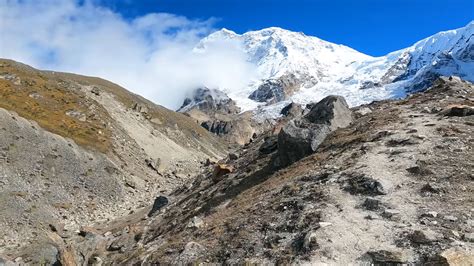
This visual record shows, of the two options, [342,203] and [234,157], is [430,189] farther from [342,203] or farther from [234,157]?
[234,157]

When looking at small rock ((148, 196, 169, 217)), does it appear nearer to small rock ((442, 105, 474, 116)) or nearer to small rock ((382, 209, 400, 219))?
small rock ((442, 105, 474, 116))

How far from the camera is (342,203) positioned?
19469 millimetres

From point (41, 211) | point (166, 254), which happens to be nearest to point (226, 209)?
point (166, 254)

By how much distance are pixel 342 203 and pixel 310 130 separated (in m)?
10.00

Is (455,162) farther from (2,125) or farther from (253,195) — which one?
(2,125)

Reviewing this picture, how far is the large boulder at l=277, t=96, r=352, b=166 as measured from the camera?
28500 millimetres

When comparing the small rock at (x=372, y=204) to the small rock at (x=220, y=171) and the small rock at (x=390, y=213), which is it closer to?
the small rock at (x=390, y=213)

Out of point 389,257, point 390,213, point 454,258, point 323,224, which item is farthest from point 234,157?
point 454,258

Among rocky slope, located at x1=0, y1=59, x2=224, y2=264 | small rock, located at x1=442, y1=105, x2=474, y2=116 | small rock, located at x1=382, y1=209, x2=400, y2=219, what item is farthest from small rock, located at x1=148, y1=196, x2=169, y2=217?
small rock, located at x1=382, y1=209, x2=400, y2=219

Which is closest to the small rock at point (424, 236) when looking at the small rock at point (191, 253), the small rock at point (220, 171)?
the small rock at point (191, 253)

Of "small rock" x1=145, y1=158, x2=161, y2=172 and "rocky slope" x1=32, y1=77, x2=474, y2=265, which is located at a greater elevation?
"small rock" x1=145, y1=158, x2=161, y2=172

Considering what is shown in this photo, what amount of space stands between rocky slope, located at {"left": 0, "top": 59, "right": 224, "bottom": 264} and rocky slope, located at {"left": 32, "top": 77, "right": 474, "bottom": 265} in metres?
12.8

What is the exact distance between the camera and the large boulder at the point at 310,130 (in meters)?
28.5

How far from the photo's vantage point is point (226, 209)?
24.7m
